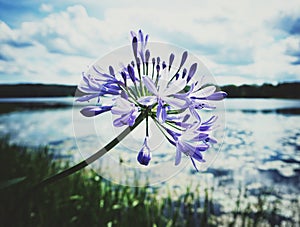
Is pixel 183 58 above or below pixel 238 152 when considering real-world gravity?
above

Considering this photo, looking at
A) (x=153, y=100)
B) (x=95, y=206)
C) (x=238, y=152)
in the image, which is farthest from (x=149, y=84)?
(x=238, y=152)

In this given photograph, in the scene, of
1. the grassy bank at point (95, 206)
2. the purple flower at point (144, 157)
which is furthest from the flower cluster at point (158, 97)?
the grassy bank at point (95, 206)

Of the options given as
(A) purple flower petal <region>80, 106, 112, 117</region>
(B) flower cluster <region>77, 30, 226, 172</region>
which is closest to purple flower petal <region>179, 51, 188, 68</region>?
(B) flower cluster <region>77, 30, 226, 172</region>

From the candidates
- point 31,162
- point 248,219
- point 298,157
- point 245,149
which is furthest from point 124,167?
point 298,157

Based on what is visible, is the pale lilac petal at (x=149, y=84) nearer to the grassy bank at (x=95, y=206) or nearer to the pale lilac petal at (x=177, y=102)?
the pale lilac petal at (x=177, y=102)

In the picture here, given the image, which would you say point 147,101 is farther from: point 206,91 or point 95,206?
point 95,206
